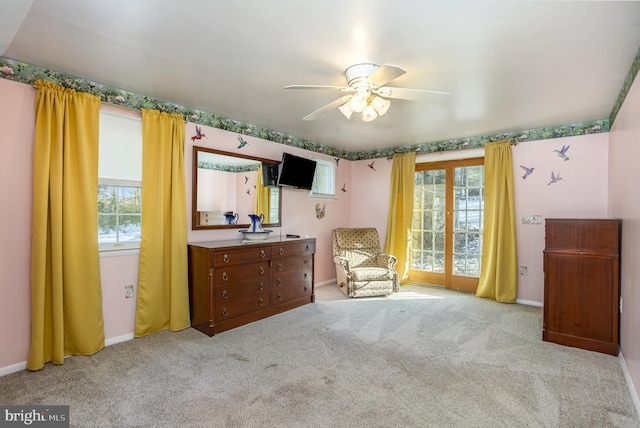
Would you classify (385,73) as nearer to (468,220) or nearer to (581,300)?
(581,300)

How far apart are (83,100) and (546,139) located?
17.1 feet

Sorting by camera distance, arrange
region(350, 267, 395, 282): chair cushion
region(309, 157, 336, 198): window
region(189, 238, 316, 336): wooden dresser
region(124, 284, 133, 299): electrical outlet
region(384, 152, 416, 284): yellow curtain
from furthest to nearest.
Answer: region(309, 157, 336, 198): window < region(384, 152, 416, 284): yellow curtain < region(350, 267, 395, 282): chair cushion < region(189, 238, 316, 336): wooden dresser < region(124, 284, 133, 299): electrical outlet

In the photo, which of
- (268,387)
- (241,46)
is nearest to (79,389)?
(268,387)

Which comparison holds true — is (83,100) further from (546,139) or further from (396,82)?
(546,139)

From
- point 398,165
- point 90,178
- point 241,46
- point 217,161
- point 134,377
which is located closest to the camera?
point 241,46

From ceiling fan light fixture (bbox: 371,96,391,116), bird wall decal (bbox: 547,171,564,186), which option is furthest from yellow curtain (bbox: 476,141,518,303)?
ceiling fan light fixture (bbox: 371,96,391,116)

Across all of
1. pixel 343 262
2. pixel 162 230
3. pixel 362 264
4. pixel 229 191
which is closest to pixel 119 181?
pixel 162 230

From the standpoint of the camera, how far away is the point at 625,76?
8.65 feet

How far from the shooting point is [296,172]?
4.76m

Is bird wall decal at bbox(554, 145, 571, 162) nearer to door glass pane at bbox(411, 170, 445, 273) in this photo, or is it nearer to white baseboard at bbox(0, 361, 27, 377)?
door glass pane at bbox(411, 170, 445, 273)

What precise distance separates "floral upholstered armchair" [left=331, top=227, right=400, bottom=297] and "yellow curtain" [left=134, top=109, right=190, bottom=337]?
7.38 feet

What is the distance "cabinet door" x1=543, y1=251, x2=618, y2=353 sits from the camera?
114 inches

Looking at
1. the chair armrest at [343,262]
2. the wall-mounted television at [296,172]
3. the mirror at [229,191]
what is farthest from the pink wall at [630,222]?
the mirror at [229,191]

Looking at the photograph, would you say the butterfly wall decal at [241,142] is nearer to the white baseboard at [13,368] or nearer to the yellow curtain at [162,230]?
the yellow curtain at [162,230]
